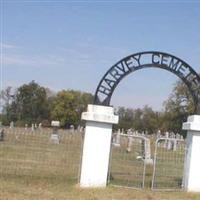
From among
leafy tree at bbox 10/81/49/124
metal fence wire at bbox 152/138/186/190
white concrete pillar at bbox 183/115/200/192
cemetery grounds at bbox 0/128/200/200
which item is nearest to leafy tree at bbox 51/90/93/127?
leafy tree at bbox 10/81/49/124

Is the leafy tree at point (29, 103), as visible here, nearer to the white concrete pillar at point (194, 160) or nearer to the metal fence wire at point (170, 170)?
the metal fence wire at point (170, 170)

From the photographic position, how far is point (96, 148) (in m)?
12.4

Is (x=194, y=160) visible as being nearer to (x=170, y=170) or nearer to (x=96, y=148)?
(x=96, y=148)

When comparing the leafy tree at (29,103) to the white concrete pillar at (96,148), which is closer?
the white concrete pillar at (96,148)

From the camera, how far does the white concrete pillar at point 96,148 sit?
40.6 ft

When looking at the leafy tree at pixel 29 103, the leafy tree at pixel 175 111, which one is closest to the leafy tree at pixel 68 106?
the leafy tree at pixel 29 103

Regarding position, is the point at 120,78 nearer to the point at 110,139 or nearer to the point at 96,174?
the point at 110,139

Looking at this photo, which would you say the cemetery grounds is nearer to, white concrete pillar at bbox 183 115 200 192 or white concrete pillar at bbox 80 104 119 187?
white concrete pillar at bbox 80 104 119 187

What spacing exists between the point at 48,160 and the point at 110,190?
755 centimetres

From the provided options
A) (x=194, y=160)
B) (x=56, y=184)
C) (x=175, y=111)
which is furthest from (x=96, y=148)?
(x=175, y=111)

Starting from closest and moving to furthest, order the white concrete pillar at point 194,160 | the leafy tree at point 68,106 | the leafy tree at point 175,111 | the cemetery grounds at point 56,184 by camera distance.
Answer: the cemetery grounds at point 56,184 → the white concrete pillar at point 194,160 → the leafy tree at point 175,111 → the leafy tree at point 68,106

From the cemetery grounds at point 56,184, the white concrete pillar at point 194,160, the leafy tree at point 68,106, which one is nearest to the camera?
the cemetery grounds at point 56,184

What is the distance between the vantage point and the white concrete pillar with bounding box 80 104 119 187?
1237 centimetres

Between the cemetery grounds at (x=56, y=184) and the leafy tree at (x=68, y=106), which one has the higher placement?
the leafy tree at (x=68, y=106)
